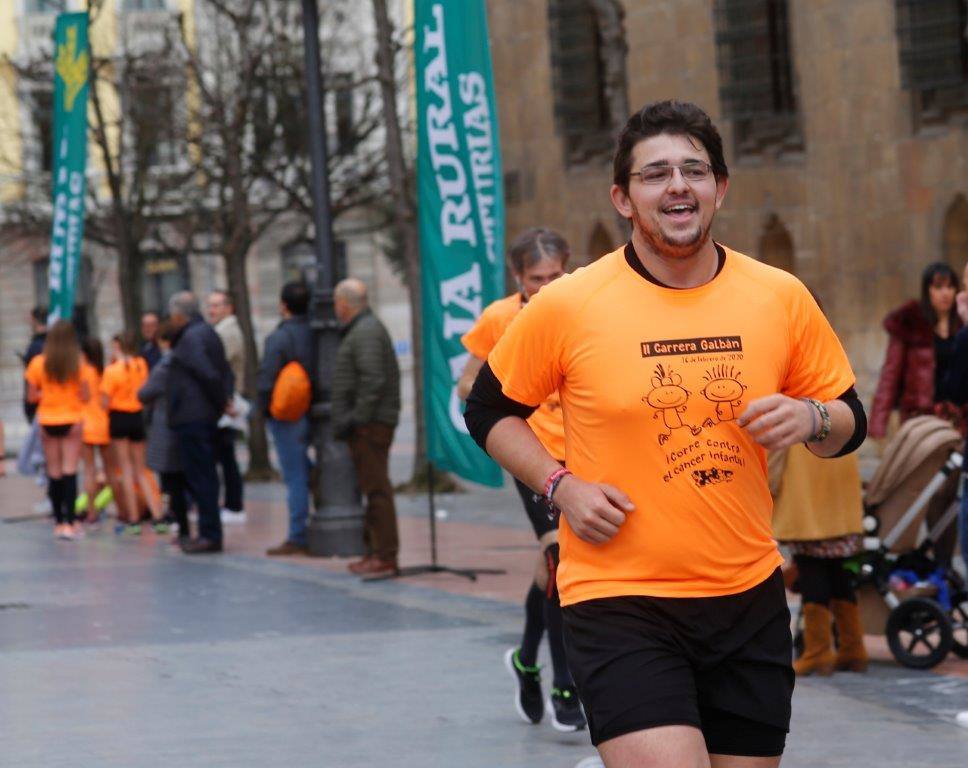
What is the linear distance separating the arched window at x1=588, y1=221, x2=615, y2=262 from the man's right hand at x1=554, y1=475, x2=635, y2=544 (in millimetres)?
23260

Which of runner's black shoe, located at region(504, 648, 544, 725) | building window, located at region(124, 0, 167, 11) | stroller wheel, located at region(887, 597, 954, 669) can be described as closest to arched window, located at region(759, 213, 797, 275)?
stroller wheel, located at region(887, 597, 954, 669)

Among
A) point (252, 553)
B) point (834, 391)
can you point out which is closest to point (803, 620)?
point (834, 391)

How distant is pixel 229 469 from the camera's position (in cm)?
1780

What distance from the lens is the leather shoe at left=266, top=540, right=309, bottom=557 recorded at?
1532cm

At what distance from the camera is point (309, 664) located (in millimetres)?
9680

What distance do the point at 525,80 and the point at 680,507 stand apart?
24.5 metres

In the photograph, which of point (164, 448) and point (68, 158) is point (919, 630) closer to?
point (164, 448)

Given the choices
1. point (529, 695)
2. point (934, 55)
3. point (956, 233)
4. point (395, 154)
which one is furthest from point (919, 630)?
point (934, 55)

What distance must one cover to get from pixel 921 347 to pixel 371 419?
144 inches

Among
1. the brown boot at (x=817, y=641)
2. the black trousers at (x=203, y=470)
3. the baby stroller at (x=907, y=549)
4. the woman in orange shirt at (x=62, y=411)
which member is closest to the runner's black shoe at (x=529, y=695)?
the brown boot at (x=817, y=641)

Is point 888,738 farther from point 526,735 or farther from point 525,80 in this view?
point 525,80

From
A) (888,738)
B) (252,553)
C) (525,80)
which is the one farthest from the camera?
(525,80)

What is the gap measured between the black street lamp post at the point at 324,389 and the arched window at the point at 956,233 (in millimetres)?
8584

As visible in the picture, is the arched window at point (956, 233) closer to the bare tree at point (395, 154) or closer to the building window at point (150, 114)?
the bare tree at point (395, 154)
